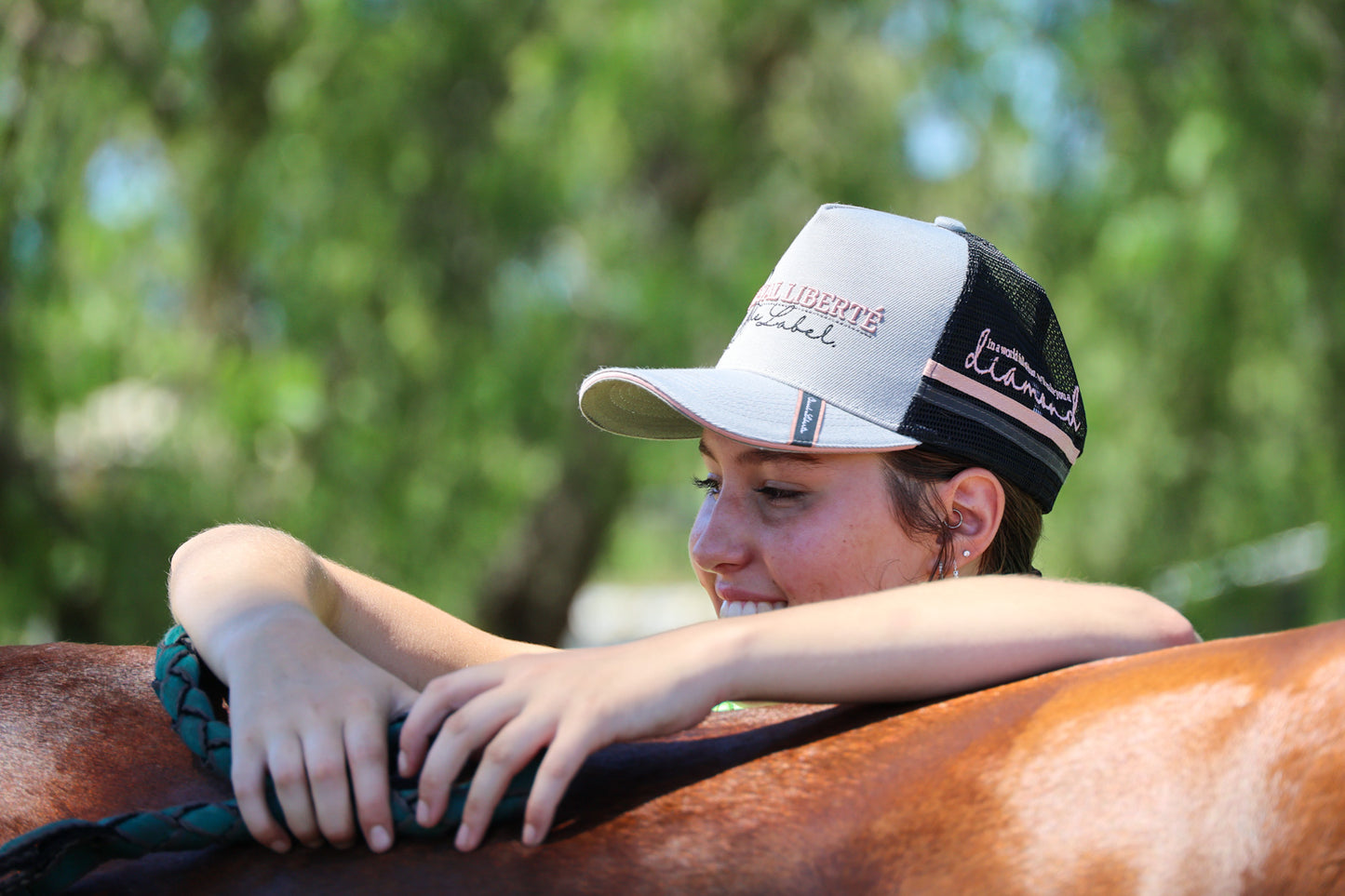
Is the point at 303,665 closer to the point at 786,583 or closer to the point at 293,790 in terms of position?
the point at 293,790

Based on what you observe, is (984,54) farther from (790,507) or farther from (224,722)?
(224,722)

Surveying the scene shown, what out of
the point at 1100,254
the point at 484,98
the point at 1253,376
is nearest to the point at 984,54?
the point at 1100,254

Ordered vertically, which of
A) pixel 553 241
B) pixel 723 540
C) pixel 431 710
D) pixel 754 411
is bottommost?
pixel 431 710

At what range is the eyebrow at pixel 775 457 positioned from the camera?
1.33 metres

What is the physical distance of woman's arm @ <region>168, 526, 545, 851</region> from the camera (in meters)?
0.78

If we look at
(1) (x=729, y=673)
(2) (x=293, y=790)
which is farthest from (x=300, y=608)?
(1) (x=729, y=673)

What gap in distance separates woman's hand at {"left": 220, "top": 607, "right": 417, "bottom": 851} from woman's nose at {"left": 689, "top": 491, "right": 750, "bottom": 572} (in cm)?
53

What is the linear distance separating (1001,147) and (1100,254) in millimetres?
603

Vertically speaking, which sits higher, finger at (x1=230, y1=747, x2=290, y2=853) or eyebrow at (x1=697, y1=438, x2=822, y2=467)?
eyebrow at (x1=697, y1=438, x2=822, y2=467)

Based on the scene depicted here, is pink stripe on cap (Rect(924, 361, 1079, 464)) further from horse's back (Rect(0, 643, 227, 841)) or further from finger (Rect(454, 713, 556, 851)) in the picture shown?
horse's back (Rect(0, 643, 227, 841))

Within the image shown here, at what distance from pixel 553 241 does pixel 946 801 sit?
4034 millimetres

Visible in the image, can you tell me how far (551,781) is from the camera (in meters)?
0.77

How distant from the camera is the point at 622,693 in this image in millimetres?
804

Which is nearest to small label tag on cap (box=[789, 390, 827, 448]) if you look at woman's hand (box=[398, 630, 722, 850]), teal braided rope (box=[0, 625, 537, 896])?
woman's hand (box=[398, 630, 722, 850])
